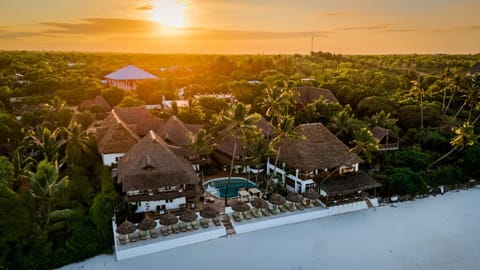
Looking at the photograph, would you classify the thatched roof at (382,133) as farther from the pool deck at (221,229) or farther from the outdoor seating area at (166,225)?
the outdoor seating area at (166,225)

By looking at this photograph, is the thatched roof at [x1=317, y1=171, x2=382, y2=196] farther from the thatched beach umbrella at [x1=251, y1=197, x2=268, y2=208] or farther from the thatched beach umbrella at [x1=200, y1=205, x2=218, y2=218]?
the thatched beach umbrella at [x1=200, y1=205, x2=218, y2=218]

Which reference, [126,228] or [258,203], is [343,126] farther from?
[126,228]

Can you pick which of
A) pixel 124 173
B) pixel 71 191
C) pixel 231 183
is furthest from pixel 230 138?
pixel 71 191

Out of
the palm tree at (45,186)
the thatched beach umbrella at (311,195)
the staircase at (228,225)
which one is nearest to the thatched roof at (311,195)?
the thatched beach umbrella at (311,195)

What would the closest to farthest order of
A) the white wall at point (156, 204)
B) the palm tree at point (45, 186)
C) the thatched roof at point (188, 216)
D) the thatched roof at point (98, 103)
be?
the palm tree at point (45, 186) → the thatched roof at point (188, 216) → the white wall at point (156, 204) → the thatched roof at point (98, 103)

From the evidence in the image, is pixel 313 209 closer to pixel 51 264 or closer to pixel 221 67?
pixel 51 264

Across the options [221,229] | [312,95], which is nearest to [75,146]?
[221,229]
